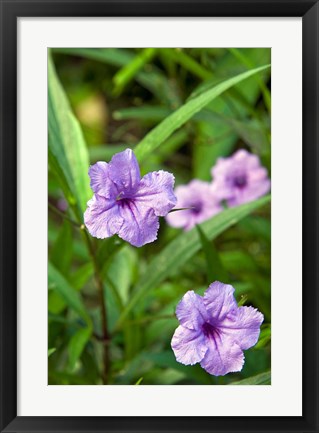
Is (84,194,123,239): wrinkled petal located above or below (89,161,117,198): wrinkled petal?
below

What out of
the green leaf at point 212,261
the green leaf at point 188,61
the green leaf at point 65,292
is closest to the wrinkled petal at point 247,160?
the green leaf at point 188,61

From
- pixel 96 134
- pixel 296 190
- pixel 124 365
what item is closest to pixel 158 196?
pixel 296 190

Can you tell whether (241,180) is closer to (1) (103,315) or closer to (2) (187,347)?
(1) (103,315)

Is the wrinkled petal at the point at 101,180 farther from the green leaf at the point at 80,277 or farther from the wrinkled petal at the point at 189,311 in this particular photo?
the green leaf at the point at 80,277

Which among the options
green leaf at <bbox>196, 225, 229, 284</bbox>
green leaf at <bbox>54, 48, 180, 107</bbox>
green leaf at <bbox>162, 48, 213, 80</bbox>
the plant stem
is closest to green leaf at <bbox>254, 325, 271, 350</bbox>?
green leaf at <bbox>196, 225, 229, 284</bbox>

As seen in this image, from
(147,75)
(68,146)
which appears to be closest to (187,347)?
(68,146)

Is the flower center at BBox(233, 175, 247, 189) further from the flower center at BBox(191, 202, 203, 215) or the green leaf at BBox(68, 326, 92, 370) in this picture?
the green leaf at BBox(68, 326, 92, 370)

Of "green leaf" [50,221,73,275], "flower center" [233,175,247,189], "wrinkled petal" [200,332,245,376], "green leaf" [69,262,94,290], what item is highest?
"flower center" [233,175,247,189]
